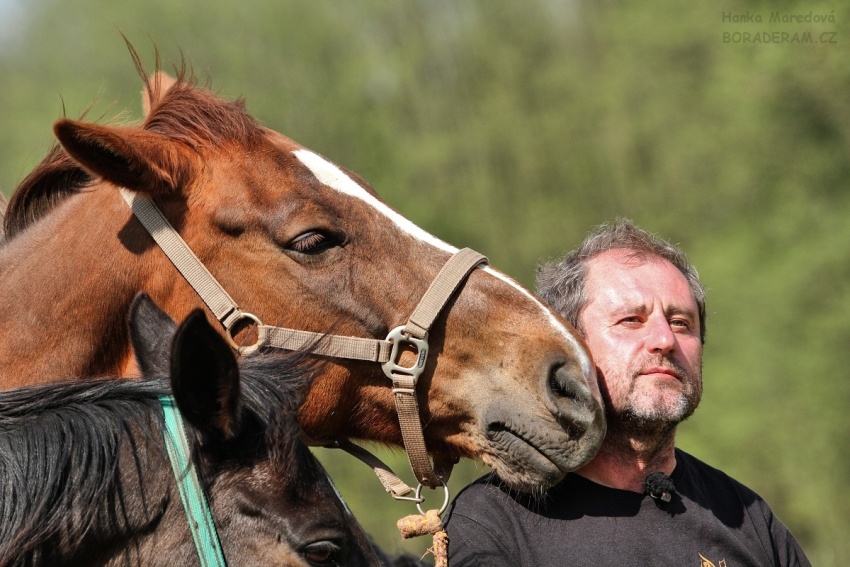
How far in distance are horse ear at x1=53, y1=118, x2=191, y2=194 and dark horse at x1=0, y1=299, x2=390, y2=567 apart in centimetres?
131

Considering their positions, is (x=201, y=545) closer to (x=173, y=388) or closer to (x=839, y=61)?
(x=173, y=388)

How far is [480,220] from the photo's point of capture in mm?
21094

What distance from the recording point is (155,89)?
12.8 ft

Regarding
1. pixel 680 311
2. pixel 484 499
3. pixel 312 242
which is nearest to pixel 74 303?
pixel 312 242

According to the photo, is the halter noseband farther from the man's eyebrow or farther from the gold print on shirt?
the gold print on shirt

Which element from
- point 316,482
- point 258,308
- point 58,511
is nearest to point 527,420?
point 258,308

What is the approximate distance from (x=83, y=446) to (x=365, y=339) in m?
1.50

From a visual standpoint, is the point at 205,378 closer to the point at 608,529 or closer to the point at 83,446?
the point at 83,446

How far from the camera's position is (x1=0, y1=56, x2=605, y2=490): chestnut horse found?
3232 mm

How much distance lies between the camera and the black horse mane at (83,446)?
73.7 inches

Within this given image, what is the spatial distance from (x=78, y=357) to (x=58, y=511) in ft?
4.86

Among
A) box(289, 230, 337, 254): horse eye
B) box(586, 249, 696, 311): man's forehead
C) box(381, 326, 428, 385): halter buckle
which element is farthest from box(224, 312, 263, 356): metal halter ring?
box(586, 249, 696, 311): man's forehead

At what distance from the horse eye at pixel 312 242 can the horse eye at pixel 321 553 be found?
1479 mm

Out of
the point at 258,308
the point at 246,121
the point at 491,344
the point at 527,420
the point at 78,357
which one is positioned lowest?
the point at 527,420
